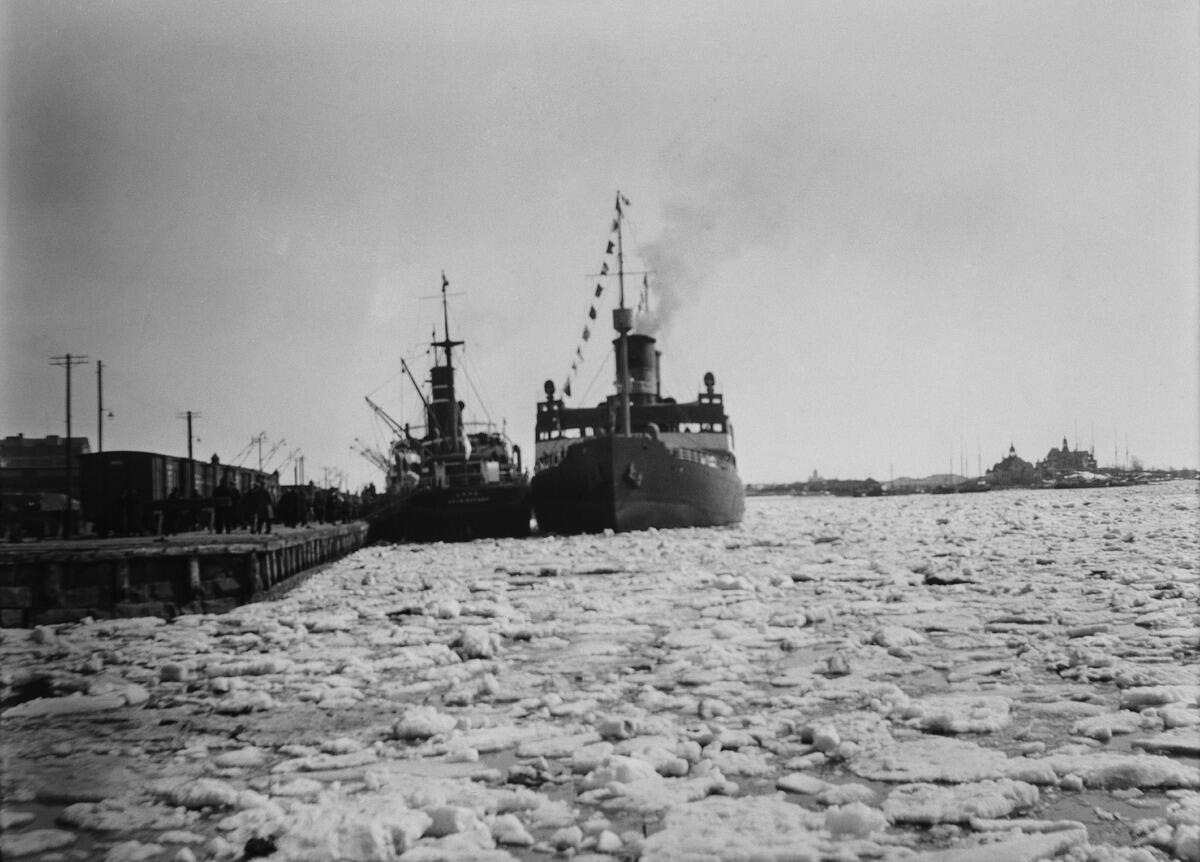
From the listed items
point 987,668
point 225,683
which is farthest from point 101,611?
point 987,668

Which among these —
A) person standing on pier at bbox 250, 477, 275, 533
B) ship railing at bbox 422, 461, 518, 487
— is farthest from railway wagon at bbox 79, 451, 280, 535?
ship railing at bbox 422, 461, 518, 487

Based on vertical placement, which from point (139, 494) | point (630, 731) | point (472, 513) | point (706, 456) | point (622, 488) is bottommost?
point (630, 731)

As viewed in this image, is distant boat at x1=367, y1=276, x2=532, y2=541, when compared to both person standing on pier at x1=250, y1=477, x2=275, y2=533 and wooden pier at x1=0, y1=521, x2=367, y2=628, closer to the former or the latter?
person standing on pier at x1=250, y1=477, x2=275, y2=533

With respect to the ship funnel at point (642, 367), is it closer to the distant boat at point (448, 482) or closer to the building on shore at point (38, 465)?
the distant boat at point (448, 482)

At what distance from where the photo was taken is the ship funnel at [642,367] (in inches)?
1465

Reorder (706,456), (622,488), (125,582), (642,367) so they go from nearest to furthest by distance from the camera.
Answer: (125,582), (622,488), (706,456), (642,367)

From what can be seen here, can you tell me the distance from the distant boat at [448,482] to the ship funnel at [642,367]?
20.6ft

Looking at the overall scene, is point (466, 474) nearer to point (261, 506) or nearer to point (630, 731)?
point (261, 506)

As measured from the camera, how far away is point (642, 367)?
3769 cm

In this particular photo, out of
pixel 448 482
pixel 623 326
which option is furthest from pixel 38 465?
pixel 623 326

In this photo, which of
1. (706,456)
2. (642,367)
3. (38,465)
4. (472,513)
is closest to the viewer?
(472,513)

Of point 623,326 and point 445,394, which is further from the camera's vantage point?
point 445,394

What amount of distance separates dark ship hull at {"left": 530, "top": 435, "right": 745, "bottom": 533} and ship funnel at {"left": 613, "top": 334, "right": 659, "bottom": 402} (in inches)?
298

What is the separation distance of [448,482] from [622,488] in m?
12.0
